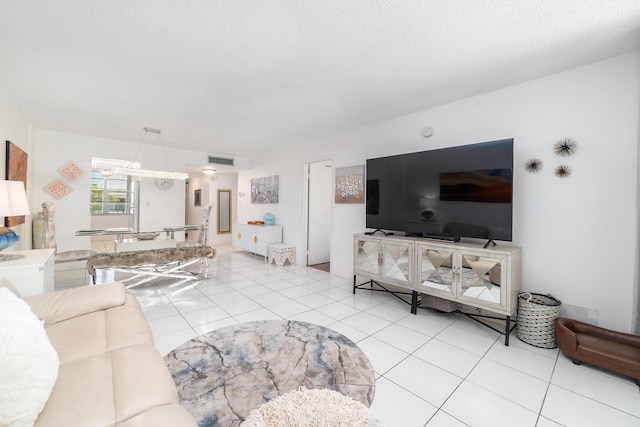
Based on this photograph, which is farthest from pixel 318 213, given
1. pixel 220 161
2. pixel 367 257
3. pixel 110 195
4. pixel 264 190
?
pixel 110 195

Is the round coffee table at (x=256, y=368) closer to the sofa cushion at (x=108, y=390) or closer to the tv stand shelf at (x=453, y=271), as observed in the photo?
the sofa cushion at (x=108, y=390)

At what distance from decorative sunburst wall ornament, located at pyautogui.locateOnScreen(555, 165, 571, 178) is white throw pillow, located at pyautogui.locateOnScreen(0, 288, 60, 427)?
375 centimetres

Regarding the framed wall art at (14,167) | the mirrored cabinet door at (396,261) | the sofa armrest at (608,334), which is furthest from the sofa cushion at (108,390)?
the framed wall art at (14,167)

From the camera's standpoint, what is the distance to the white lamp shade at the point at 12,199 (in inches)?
82.1

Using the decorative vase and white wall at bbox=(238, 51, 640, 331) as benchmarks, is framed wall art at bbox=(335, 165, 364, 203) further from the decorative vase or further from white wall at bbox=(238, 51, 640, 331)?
the decorative vase

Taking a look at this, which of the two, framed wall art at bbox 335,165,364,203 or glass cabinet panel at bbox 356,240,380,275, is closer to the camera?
glass cabinet panel at bbox 356,240,380,275

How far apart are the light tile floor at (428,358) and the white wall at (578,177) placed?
699mm

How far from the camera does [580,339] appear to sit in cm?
206

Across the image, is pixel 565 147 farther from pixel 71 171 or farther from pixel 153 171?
pixel 71 171

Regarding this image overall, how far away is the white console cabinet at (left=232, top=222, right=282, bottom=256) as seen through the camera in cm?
582

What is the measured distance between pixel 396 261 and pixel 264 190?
4.20 m

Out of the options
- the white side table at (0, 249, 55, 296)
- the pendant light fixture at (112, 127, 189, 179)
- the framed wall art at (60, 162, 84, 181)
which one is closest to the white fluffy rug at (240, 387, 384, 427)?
Answer: the white side table at (0, 249, 55, 296)

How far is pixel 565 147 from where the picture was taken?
2.45 m

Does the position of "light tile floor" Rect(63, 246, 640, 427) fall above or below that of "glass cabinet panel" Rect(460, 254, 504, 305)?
below
